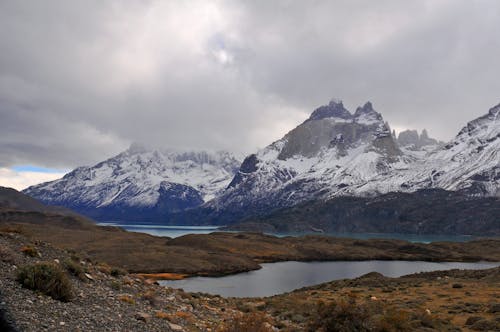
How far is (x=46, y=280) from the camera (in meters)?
17.4

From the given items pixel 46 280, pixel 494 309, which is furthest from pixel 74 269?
pixel 494 309

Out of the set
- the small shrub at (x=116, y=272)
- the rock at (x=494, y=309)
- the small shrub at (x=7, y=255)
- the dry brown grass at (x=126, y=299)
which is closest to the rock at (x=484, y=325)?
the rock at (x=494, y=309)

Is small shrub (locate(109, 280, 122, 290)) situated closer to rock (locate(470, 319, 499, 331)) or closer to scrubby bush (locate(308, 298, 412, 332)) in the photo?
scrubby bush (locate(308, 298, 412, 332))

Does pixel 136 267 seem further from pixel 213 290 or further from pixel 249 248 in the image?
pixel 249 248

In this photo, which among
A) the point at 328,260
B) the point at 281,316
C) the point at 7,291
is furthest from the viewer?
the point at 328,260

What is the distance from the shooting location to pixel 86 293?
1988cm

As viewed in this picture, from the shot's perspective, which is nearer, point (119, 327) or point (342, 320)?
point (119, 327)

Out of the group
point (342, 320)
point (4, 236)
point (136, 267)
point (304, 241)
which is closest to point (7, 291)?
point (4, 236)

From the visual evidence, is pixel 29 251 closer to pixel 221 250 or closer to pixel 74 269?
pixel 74 269

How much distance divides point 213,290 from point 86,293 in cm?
5702

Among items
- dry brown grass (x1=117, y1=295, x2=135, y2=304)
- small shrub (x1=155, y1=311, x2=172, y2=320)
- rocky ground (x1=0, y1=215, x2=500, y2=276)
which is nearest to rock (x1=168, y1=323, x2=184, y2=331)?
small shrub (x1=155, y1=311, x2=172, y2=320)

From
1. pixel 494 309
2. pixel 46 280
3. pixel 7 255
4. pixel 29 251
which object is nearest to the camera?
pixel 46 280

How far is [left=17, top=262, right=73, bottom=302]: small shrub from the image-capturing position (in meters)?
17.0

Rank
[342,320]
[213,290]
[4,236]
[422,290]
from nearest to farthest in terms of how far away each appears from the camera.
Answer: [342,320] → [4,236] → [422,290] → [213,290]
